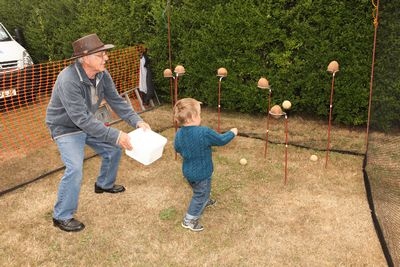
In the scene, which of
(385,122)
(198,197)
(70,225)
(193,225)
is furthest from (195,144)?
(385,122)

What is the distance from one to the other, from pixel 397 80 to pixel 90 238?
206 inches

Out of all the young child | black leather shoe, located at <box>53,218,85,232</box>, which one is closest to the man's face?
the young child

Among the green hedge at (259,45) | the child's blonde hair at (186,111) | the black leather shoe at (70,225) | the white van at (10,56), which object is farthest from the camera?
the white van at (10,56)

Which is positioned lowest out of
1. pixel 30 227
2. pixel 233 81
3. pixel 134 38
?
pixel 30 227

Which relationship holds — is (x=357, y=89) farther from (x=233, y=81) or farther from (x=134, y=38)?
(x=134, y=38)

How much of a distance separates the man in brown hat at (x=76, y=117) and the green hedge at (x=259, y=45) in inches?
127

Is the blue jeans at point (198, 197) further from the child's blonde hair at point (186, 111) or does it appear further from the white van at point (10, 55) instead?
the white van at point (10, 55)

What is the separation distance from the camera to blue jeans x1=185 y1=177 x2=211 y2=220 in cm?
443

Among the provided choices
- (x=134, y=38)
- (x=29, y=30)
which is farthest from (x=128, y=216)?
(x=29, y=30)

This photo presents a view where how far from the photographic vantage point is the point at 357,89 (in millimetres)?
6941

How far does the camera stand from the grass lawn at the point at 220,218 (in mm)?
4152

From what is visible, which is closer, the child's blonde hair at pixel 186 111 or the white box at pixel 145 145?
the child's blonde hair at pixel 186 111

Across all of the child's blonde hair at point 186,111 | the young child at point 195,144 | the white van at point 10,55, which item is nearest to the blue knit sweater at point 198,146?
the young child at point 195,144

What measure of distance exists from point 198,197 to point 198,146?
63 centimetres
